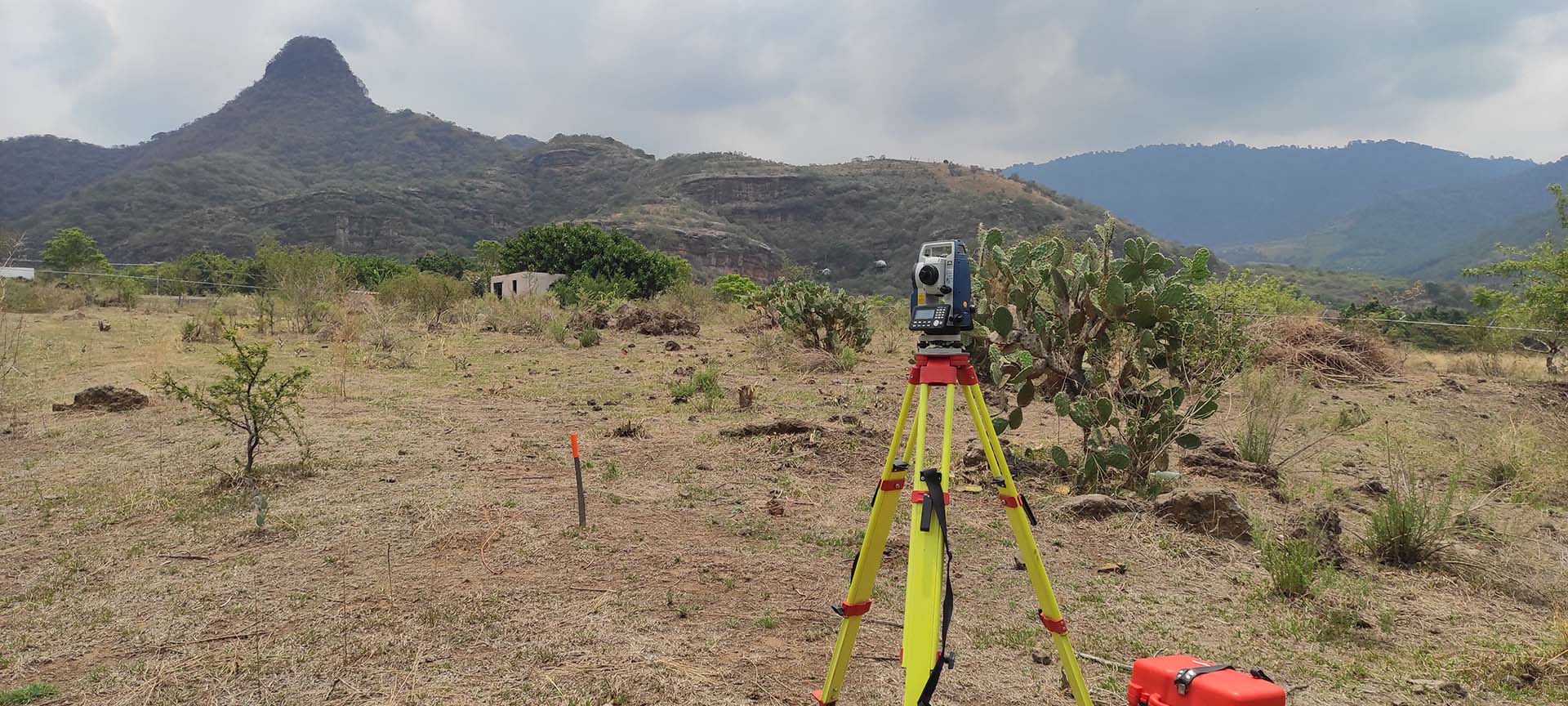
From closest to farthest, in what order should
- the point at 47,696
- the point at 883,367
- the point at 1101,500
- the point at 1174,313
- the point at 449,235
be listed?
the point at 47,696, the point at 1101,500, the point at 1174,313, the point at 883,367, the point at 449,235

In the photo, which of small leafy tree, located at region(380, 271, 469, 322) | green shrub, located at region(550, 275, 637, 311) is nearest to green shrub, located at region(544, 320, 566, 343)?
green shrub, located at region(550, 275, 637, 311)

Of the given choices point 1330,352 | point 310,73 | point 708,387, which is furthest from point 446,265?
point 310,73

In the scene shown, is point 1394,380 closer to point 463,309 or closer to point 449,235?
point 463,309

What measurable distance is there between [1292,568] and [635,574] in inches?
131

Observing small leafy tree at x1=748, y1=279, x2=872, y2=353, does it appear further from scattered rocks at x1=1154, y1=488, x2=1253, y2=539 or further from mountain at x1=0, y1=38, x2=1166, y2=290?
mountain at x1=0, y1=38, x2=1166, y2=290

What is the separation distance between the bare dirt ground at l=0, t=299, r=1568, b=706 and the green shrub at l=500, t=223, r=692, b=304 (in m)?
28.1

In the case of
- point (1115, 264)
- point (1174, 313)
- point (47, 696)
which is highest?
point (1115, 264)

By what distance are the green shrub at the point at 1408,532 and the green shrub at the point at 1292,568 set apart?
531mm

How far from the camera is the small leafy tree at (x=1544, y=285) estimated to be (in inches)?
447

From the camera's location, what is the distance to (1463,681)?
2.94m

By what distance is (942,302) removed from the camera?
2387mm

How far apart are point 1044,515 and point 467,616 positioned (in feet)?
11.8

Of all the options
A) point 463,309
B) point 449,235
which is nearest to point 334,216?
point 449,235

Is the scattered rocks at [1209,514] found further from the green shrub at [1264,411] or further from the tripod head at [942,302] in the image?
the tripod head at [942,302]
